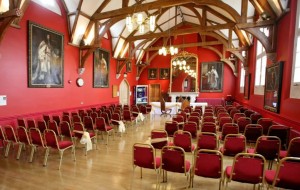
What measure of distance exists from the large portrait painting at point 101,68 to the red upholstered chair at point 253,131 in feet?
28.8

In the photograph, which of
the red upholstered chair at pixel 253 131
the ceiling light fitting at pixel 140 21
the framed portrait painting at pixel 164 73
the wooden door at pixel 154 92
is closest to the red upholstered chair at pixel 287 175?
the red upholstered chair at pixel 253 131

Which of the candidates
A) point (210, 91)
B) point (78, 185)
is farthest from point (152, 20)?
point (210, 91)

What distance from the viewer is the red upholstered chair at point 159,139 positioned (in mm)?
4389

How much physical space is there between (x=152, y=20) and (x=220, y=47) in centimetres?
1261

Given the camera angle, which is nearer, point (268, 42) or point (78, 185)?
point (78, 185)

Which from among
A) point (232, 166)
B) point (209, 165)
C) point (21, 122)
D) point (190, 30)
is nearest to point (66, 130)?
point (21, 122)

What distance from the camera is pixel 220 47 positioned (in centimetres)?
1605

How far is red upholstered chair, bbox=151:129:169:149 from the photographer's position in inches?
173

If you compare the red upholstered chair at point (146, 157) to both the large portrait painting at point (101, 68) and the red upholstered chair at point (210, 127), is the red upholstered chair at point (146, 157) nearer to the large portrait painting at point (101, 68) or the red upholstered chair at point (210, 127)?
the red upholstered chair at point (210, 127)

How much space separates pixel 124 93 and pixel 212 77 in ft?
26.1

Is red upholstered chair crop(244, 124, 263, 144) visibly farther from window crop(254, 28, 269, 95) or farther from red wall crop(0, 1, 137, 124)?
red wall crop(0, 1, 137, 124)

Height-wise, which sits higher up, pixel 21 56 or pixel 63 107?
pixel 21 56

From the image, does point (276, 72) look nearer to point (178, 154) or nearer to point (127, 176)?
point (178, 154)

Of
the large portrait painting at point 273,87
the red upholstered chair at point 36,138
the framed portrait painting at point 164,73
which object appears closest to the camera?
the red upholstered chair at point 36,138
